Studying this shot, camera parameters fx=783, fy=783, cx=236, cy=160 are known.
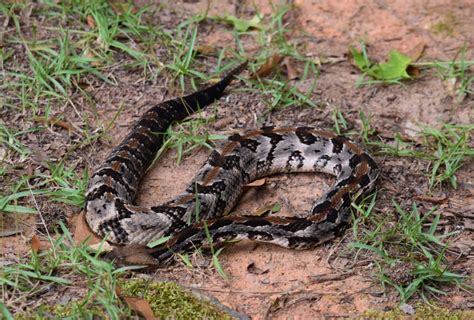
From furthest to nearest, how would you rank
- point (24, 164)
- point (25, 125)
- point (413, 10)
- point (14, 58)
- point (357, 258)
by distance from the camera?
point (413, 10)
point (14, 58)
point (25, 125)
point (24, 164)
point (357, 258)

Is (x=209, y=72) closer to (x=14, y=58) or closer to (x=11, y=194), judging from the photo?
(x=14, y=58)

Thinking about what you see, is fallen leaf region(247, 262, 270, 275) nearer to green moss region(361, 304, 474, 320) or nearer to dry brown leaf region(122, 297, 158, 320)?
green moss region(361, 304, 474, 320)

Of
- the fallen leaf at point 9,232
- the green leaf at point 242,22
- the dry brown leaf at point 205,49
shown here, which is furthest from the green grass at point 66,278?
the green leaf at point 242,22

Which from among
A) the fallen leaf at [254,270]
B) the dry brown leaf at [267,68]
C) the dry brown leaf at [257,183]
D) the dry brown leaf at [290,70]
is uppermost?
the dry brown leaf at [267,68]

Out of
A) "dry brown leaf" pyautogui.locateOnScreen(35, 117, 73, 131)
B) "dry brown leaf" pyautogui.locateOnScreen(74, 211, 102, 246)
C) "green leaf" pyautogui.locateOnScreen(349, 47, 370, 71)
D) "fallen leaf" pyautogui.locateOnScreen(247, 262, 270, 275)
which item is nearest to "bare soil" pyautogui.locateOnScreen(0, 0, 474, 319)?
"fallen leaf" pyautogui.locateOnScreen(247, 262, 270, 275)

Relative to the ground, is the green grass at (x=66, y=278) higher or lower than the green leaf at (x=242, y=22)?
lower

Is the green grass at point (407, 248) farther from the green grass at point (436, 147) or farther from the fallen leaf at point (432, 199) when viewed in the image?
the green grass at point (436, 147)

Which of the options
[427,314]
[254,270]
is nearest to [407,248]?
[427,314]

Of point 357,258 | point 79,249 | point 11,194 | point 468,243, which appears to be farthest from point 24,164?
point 468,243
